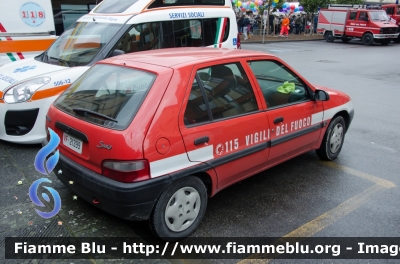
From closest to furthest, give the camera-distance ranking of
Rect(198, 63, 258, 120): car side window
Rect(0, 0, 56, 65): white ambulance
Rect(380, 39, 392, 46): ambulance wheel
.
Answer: Rect(198, 63, 258, 120): car side window, Rect(0, 0, 56, 65): white ambulance, Rect(380, 39, 392, 46): ambulance wheel

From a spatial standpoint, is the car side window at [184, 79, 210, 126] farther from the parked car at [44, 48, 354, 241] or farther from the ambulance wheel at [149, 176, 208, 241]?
the ambulance wheel at [149, 176, 208, 241]

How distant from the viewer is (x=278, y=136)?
12.6ft

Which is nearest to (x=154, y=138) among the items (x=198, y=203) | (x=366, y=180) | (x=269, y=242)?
(x=198, y=203)

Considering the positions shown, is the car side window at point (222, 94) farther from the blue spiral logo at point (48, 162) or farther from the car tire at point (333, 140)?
the car tire at point (333, 140)

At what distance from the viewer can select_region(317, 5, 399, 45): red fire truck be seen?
23.2m

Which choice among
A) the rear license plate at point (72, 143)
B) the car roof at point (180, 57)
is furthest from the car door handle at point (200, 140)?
the rear license plate at point (72, 143)

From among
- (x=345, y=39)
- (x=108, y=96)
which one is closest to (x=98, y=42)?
(x=108, y=96)

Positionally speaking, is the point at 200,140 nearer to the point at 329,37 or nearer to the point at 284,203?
the point at 284,203

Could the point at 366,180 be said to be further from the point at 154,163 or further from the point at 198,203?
the point at 154,163

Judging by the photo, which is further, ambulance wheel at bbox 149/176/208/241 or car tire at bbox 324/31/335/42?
car tire at bbox 324/31/335/42

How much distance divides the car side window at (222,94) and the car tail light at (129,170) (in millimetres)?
536

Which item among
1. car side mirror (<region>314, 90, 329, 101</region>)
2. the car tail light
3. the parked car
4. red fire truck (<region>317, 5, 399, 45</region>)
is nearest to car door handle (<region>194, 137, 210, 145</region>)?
the parked car

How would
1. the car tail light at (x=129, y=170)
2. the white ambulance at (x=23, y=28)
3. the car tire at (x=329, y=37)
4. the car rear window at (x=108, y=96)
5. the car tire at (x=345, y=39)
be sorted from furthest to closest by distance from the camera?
the car tire at (x=329, y=37)
the car tire at (x=345, y=39)
the white ambulance at (x=23, y=28)
the car rear window at (x=108, y=96)
the car tail light at (x=129, y=170)

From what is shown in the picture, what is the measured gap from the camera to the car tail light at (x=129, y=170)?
2.75 m
